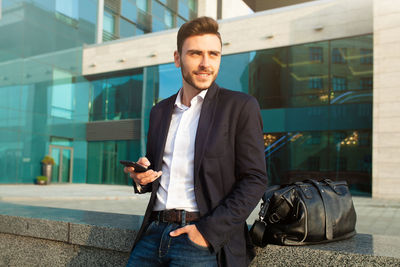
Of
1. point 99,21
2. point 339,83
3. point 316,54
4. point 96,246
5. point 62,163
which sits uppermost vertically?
point 99,21

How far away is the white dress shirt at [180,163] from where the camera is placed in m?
2.06

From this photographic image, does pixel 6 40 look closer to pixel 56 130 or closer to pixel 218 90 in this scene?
pixel 56 130

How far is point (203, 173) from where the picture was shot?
2.01 metres

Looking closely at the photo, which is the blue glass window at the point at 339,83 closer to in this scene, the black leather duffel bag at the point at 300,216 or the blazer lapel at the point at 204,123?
the black leather duffel bag at the point at 300,216

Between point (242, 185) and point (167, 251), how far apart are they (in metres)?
0.52

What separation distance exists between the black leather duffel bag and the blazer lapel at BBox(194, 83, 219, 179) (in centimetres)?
49

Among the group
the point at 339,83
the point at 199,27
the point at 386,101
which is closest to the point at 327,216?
the point at 199,27

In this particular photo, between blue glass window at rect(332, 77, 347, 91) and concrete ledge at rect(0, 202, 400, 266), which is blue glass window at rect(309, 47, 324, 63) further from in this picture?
concrete ledge at rect(0, 202, 400, 266)

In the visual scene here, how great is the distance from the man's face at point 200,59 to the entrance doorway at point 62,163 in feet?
80.1

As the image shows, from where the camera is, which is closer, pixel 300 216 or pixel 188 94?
pixel 300 216

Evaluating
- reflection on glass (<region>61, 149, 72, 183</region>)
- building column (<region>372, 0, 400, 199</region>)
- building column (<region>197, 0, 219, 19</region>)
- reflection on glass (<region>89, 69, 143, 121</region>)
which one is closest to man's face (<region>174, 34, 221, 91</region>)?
building column (<region>372, 0, 400, 199</region>)

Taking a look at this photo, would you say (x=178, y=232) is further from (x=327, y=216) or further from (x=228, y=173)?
(x=327, y=216)

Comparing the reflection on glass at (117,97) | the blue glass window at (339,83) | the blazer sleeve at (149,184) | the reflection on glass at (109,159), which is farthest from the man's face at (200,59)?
the reflection on glass at (117,97)

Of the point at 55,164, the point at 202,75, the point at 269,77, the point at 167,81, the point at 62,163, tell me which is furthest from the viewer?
the point at 62,163
